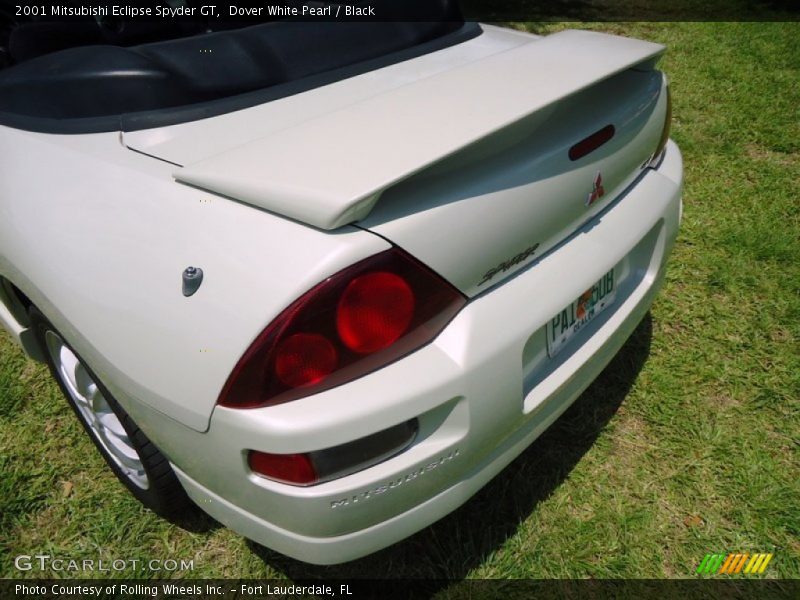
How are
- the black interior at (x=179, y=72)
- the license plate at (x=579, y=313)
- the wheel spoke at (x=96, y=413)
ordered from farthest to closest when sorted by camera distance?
the wheel spoke at (x=96, y=413) < the black interior at (x=179, y=72) < the license plate at (x=579, y=313)

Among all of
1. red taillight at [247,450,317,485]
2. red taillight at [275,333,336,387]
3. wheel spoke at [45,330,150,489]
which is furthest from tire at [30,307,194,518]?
red taillight at [275,333,336,387]

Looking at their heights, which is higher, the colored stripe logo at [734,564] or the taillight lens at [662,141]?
the taillight lens at [662,141]

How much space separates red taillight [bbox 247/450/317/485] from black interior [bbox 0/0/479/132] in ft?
3.06

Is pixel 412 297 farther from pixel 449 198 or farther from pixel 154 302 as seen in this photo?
pixel 154 302

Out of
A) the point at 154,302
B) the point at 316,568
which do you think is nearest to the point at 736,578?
the point at 316,568

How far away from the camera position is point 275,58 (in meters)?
1.85

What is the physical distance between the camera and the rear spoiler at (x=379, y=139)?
3.85 feet

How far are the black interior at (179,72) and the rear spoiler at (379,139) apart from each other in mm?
414

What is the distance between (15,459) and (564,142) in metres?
2.17

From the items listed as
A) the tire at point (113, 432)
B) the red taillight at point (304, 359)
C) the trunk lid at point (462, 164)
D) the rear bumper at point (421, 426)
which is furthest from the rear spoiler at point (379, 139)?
the tire at point (113, 432)

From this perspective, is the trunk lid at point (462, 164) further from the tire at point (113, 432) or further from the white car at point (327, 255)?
the tire at point (113, 432)

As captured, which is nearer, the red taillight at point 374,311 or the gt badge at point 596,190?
the red taillight at point 374,311

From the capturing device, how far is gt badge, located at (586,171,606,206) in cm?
159

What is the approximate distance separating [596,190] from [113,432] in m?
1.67
